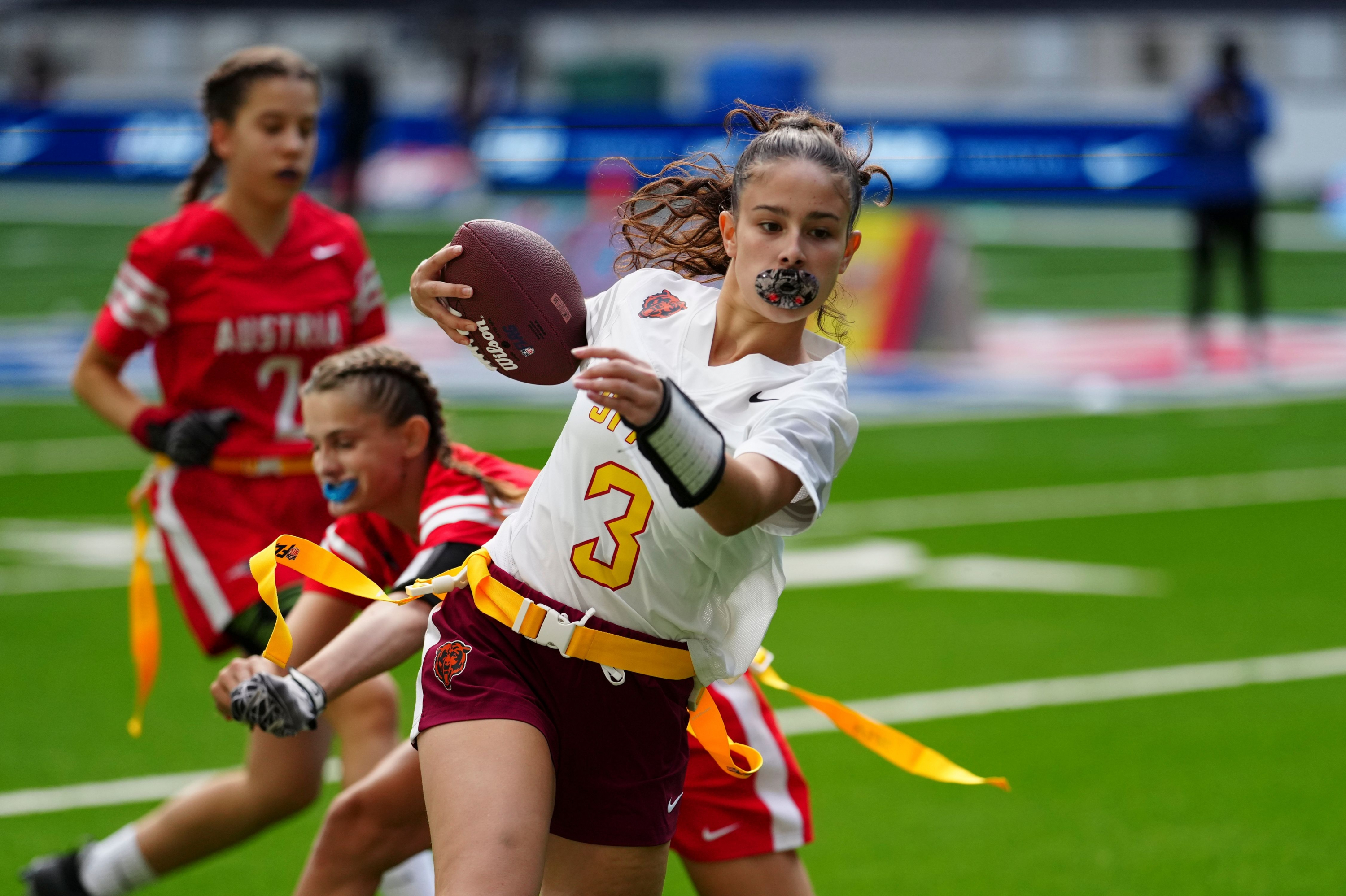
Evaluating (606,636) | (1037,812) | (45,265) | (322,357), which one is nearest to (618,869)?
(606,636)

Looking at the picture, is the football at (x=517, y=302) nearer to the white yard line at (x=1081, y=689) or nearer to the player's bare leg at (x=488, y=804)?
the player's bare leg at (x=488, y=804)

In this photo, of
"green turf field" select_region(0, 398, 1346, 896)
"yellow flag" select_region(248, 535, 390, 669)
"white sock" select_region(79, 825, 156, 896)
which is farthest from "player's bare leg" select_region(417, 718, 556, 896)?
"green turf field" select_region(0, 398, 1346, 896)

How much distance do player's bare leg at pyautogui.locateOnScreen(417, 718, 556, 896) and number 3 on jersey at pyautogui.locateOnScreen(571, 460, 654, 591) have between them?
12.7 inches

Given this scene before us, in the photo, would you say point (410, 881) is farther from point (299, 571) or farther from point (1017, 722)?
point (1017, 722)

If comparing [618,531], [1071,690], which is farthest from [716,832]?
[1071,690]

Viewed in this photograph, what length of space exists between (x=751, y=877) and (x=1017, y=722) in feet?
Result: 10.3

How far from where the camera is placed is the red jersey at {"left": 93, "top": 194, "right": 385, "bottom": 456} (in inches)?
211

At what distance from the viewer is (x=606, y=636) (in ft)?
11.5

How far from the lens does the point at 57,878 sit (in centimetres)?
496

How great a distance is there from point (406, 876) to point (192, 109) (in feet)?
60.8

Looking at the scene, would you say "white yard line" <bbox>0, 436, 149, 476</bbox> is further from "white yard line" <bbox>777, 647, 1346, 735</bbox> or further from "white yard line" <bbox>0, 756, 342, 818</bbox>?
"white yard line" <bbox>777, 647, 1346, 735</bbox>

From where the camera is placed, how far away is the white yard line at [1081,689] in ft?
23.5

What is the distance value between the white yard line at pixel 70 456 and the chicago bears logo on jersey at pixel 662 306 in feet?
28.9

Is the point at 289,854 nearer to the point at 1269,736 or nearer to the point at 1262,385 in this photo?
the point at 1269,736
